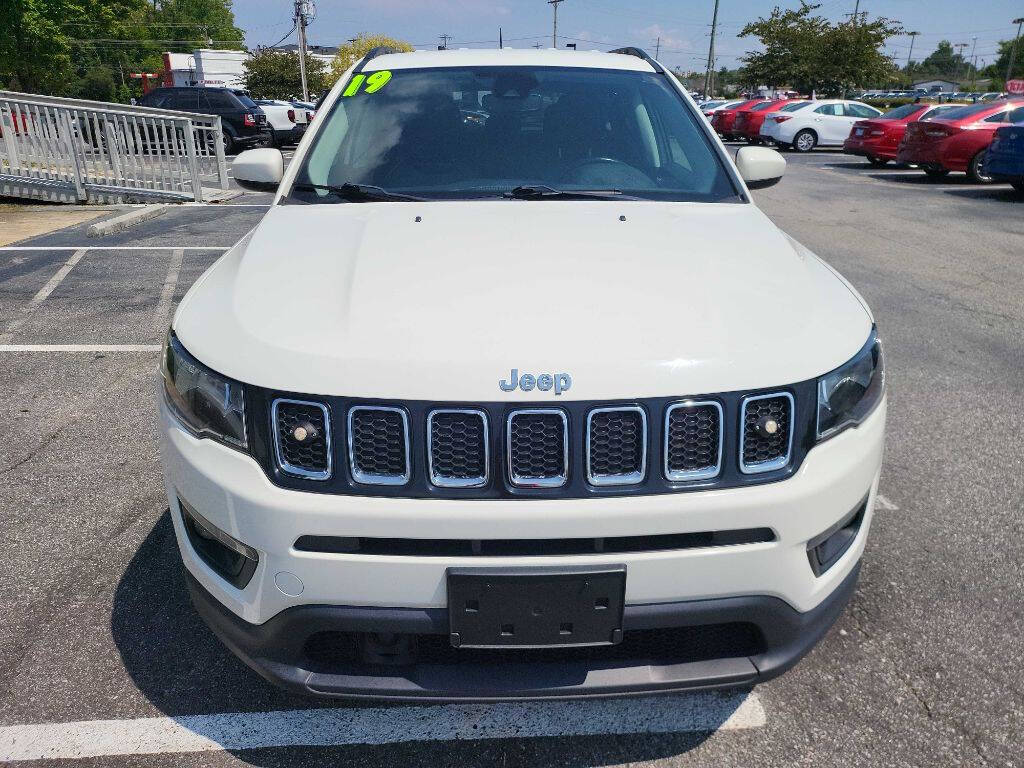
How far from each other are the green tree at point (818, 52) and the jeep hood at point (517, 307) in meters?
45.3

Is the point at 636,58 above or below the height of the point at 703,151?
above

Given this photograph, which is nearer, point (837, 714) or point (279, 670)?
point (279, 670)

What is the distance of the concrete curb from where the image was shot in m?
9.40

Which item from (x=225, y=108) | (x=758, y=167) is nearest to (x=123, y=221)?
(x=758, y=167)

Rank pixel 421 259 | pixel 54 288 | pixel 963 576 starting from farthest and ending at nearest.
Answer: pixel 54 288, pixel 963 576, pixel 421 259

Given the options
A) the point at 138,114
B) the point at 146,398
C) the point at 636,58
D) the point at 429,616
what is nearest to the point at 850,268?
the point at 636,58

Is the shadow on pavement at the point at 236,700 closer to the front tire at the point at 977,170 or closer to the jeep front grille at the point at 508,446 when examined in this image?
the jeep front grille at the point at 508,446

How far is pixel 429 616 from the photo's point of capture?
1.71 m

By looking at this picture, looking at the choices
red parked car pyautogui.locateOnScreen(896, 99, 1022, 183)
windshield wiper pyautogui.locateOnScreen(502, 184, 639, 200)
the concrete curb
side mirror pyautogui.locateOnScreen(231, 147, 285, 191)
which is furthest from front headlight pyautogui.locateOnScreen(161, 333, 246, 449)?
red parked car pyautogui.locateOnScreen(896, 99, 1022, 183)

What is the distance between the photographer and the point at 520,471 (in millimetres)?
1703

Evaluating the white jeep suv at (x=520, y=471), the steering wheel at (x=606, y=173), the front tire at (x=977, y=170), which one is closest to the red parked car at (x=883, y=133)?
the front tire at (x=977, y=170)

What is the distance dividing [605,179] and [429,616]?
183cm

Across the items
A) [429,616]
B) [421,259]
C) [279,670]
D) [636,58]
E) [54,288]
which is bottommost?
[54,288]

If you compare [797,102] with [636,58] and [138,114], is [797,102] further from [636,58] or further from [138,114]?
[636,58]
